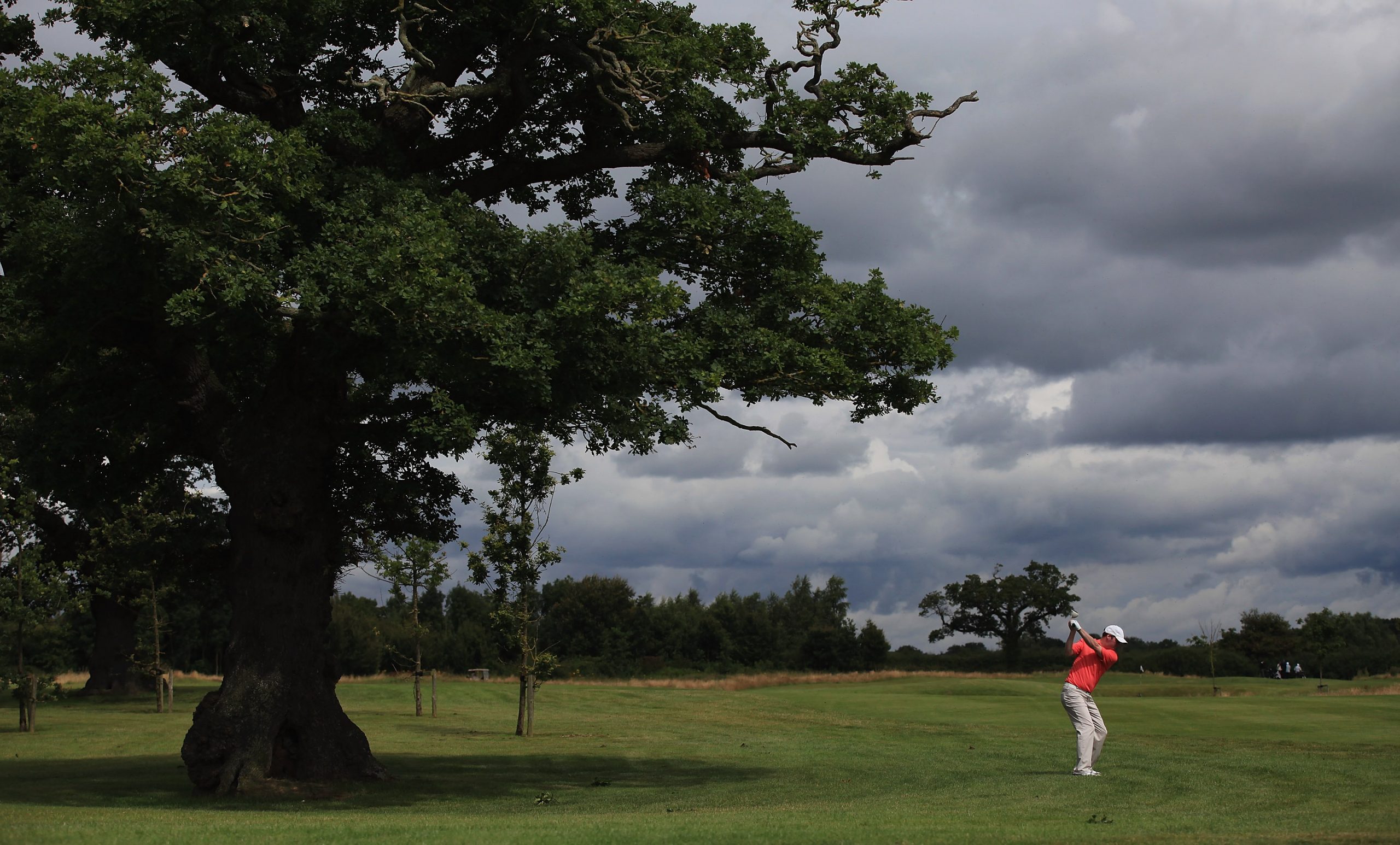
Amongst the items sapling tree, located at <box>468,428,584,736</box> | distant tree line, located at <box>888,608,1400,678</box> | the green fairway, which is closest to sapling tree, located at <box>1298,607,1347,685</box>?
distant tree line, located at <box>888,608,1400,678</box>

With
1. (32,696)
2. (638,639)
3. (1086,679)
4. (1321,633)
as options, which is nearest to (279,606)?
(1086,679)

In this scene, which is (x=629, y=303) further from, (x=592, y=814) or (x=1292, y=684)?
(x=1292, y=684)

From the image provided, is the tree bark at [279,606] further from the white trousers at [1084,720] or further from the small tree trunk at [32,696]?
the small tree trunk at [32,696]

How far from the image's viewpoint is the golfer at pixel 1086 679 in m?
18.9

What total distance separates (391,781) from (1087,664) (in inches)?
493

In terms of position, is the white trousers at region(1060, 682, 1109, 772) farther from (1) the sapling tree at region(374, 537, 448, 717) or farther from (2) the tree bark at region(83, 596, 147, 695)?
(2) the tree bark at region(83, 596, 147, 695)

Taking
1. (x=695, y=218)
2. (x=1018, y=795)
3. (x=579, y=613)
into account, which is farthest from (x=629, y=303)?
(x=579, y=613)

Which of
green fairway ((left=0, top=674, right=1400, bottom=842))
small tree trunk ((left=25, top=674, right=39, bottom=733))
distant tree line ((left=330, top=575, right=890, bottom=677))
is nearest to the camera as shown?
green fairway ((left=0, top=674, right=1400, bottom=842))

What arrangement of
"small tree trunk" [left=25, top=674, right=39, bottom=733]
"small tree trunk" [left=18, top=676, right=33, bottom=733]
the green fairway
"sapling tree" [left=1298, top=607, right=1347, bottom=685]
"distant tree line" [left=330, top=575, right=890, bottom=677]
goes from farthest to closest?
"distant tree line" [left=330, top=575, right=890, bottom=677] → "sapling tree" [left=1298, top=607, right=1347, bottom=685] → "small tree trunk" [left=25, top=674, right=39, bottom=733] → "small tree trunk" [left=18, top=676, right=33, bottom=733] → the green fairway

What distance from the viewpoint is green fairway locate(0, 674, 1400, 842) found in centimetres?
1303

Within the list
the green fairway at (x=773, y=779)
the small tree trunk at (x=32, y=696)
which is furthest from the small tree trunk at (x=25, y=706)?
the green fairway at (x=773, y=779)

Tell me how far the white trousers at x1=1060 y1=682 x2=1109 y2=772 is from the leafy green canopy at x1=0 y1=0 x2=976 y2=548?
5758 millimetres

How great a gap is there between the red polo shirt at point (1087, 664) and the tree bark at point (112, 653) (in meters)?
51.3

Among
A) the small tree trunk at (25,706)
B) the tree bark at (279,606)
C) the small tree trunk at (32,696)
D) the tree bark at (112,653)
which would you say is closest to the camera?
the tree bark at (279,606)
